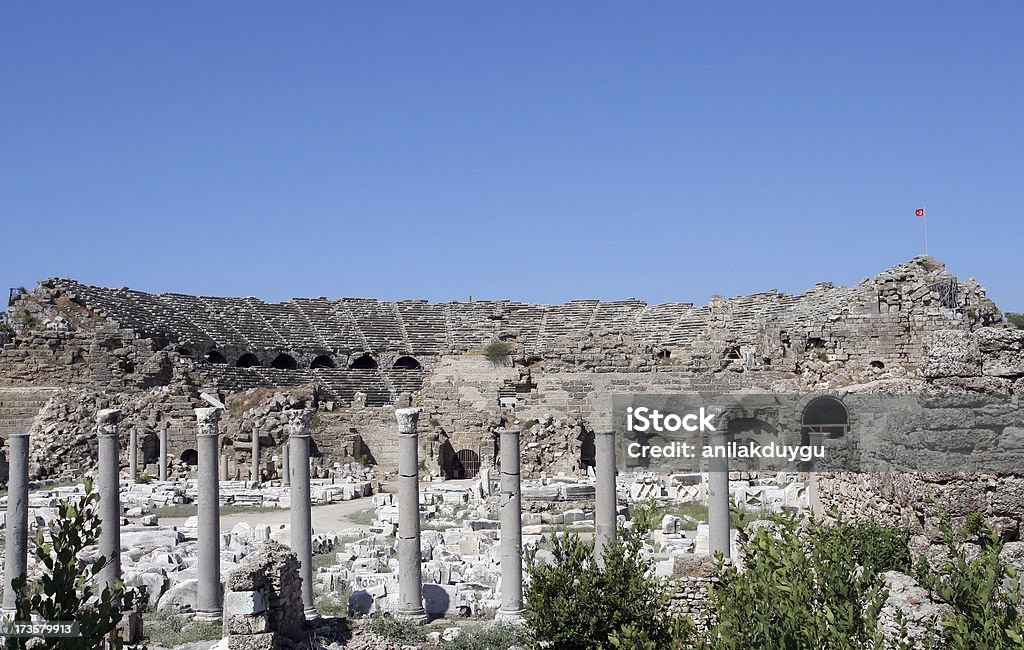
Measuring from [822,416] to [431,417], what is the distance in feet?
38.7

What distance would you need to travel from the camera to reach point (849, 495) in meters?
14.9

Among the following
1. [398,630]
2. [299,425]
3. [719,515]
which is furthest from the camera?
[299,425]

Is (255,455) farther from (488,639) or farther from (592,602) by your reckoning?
(592,602)

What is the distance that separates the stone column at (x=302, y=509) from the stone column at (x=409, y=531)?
1.16 meters

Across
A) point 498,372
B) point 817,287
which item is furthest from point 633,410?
point 817,287

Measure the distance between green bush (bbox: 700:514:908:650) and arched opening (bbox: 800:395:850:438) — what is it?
19.7m

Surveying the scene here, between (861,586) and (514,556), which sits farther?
(514,556)

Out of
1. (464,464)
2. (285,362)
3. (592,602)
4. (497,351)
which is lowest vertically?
(464,464)

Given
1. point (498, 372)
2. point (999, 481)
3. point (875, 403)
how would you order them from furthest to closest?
point (498, 372), point (875, 403), point (999, 481)

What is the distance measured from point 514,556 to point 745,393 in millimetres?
21386

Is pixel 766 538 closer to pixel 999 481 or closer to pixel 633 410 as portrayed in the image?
pixel 999 481

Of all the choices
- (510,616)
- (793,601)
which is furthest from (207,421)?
(793,601)

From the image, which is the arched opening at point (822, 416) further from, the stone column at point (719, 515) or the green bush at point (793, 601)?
the green bush at point (793, 601)

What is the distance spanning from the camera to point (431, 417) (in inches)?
1308
